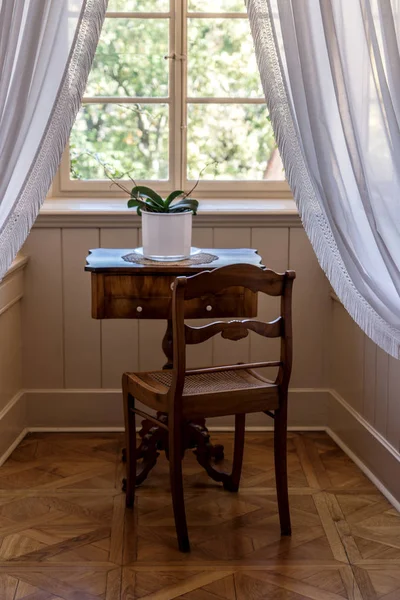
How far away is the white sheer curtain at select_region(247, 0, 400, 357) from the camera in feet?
8.49

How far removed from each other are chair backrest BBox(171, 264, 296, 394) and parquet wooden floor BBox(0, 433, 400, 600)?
56 centimetres

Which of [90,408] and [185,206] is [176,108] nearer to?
[185,206]

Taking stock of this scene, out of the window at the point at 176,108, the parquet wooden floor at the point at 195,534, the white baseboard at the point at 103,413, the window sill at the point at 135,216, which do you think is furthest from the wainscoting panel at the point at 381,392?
the window at the point at 176,108

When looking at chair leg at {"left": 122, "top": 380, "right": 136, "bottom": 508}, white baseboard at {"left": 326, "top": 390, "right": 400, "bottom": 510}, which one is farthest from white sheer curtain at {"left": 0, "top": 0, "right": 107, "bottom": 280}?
white baseboard at {"left": 326, "top": 390, "right": 400, "bottom": 510}

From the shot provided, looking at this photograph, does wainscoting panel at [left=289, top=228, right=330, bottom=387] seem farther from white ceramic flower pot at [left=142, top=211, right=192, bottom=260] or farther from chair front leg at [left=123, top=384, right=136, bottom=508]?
chair front leg at [left=123, top=384, right=136, bottom=508]

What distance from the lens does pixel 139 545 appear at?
9.25ft

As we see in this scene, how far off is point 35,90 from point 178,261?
82 centimetres

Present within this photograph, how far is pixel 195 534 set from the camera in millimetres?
2914

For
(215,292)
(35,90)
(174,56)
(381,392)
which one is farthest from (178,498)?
(174,56)

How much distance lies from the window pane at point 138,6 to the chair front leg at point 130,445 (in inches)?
68.7

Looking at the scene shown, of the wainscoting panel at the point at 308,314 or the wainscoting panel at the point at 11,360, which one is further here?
the wainscoting panel at the point at 308,314

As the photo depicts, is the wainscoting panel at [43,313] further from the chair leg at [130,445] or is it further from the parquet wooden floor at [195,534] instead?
the chair leg at [130,445]

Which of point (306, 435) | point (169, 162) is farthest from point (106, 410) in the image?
point (169, 162)

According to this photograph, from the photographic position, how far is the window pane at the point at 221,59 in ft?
12.7
